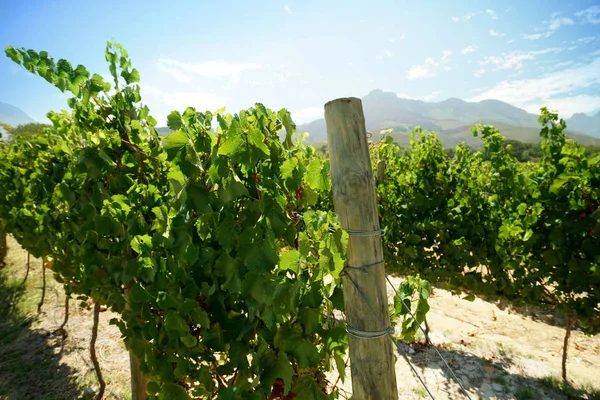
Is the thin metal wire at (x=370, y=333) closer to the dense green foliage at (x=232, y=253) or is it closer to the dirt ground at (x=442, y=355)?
the dense green foliage at (x=232, y=253)

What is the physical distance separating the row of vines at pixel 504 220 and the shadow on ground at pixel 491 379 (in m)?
0.36

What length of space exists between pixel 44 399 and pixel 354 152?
528cm

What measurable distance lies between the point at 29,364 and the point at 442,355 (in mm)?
6338

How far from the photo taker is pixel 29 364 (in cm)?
480

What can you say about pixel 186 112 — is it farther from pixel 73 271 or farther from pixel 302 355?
pixel 73 271

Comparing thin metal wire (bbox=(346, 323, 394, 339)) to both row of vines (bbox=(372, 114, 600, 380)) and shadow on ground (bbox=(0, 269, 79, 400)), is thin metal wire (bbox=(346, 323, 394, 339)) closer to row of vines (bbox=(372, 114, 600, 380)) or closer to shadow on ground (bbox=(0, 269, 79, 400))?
row of vines (bbox=(372, 114, 600, 380))

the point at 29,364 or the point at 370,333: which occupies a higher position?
the point at 370,333

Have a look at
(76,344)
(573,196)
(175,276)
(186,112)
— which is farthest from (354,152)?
(76,344)

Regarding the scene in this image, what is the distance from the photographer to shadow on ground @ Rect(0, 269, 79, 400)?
4.21 metres

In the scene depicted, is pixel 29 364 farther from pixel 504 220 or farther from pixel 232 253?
pixel 504 220

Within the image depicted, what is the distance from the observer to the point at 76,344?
17.2 feet

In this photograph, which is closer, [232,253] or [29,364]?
[232,253]

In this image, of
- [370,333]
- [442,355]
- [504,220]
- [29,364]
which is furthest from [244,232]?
[29,364]

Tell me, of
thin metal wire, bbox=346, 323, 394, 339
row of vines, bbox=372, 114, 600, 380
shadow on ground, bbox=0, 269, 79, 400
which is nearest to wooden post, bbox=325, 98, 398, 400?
thin metal wire, bbox=346, 323, 394, 339
